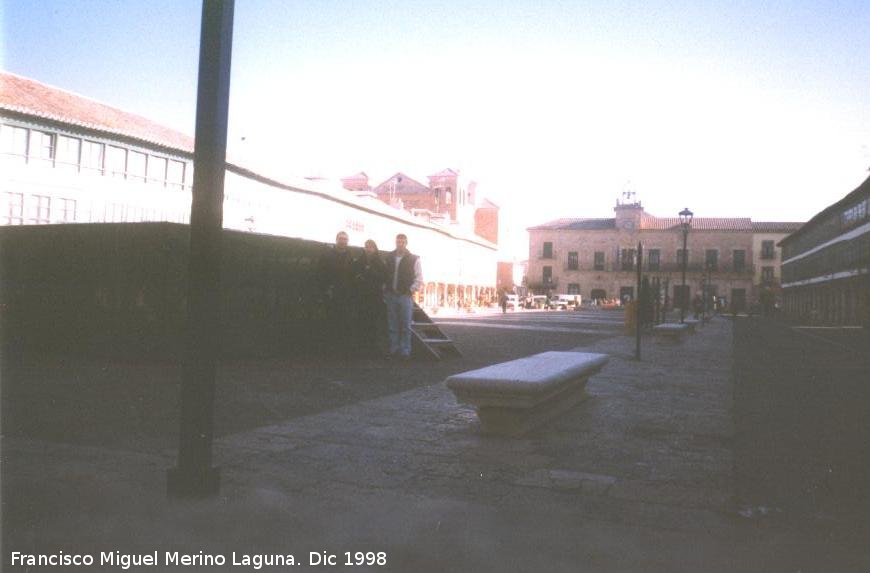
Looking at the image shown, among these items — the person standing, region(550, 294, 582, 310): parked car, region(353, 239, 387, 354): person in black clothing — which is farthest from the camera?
region(550, 294, 582, 310): parked car

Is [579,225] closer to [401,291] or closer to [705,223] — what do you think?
Result: [705,223]

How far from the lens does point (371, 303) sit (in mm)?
10148

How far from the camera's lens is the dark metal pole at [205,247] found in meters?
2.84

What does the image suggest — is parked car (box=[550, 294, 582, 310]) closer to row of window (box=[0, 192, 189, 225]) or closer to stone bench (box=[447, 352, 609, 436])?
row of window (box=[0, 192, 189, 225])

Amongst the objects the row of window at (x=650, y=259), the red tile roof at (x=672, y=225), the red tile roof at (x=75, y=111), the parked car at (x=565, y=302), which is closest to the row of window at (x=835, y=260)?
the row of window at (x=650, y=259)

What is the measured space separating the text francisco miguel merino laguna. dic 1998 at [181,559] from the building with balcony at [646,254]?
7316cm

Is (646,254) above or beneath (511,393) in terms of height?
above

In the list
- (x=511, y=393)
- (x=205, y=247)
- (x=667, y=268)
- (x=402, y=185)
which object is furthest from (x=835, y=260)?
(x=402, y=185)

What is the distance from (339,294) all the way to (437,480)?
21.9ft

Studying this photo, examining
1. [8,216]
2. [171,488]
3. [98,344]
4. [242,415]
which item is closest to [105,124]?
[8,216]

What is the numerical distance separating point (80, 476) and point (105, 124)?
30.7 metres

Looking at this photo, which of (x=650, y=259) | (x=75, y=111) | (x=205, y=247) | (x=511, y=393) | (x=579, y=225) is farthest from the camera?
(x=579, y=225)

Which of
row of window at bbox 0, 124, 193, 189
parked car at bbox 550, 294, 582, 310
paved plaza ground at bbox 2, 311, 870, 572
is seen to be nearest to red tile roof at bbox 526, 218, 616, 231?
parked car at bbox 550, 294, 582, 310

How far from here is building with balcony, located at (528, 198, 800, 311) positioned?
74875mm
